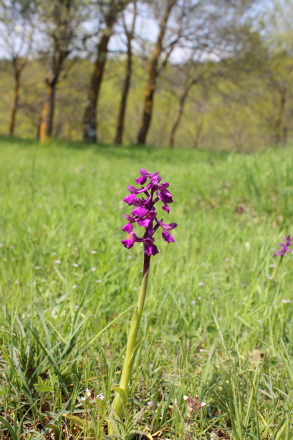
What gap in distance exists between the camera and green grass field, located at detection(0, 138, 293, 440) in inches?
46.9

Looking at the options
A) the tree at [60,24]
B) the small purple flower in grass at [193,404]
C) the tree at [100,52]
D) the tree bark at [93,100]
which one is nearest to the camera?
the small purple flower in grass at [193,404]

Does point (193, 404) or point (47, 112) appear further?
point (47, 112)

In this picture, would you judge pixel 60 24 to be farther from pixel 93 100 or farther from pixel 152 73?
pixel 152 73

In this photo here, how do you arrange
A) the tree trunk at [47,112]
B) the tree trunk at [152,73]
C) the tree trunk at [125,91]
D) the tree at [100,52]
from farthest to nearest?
the tree trunk at [125,91]
the tree trunk at [152,73]
the tree trunk at [47,112]
the tree at [100,52]

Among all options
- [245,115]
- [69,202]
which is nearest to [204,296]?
[69,202]

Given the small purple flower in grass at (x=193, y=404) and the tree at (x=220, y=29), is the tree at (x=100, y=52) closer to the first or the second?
the tree at (x=220, y=29)

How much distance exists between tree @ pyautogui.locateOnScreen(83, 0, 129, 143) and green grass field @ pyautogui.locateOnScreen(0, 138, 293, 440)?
9431 millimetres

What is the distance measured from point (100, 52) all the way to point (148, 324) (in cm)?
1380

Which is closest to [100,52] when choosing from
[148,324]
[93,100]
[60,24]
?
[93,100]

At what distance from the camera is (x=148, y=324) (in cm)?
174

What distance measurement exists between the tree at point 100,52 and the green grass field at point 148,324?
943 cm

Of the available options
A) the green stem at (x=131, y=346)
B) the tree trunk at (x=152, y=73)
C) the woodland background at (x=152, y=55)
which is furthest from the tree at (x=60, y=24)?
the green stem at (x=131, y=346)

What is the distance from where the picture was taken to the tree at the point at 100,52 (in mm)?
10784

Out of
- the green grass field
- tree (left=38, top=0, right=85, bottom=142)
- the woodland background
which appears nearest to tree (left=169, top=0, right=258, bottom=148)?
the woodland background
